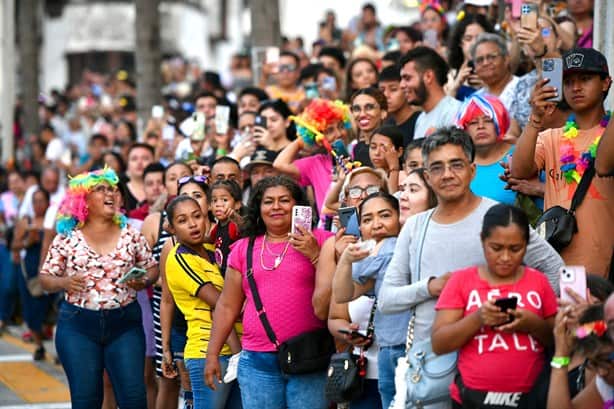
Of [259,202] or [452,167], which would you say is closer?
[452,167]

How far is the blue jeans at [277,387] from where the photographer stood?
26.1ft

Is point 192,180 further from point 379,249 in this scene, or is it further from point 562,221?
point 562,221

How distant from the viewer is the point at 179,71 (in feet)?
92.5

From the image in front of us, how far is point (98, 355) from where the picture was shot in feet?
30.5

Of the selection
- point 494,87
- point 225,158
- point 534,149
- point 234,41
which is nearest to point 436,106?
point 494,87

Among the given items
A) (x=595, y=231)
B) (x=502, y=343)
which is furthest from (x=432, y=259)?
(x=595, y=231)

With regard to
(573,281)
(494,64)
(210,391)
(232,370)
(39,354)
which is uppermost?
(494,64)

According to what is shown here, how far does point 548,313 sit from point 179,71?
74.4 ft

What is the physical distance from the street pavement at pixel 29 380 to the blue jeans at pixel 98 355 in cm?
299

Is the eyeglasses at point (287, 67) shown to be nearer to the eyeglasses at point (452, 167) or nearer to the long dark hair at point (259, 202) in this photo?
the long dark hair at point (259, 202)

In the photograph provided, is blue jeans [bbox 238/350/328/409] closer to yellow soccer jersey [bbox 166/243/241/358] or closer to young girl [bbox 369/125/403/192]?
yellow soccer jersey [bbox 166/243/241/358]

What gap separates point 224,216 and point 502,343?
3599mm

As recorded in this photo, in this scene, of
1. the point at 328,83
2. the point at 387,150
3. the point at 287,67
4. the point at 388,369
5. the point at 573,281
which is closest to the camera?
the point at 573,281

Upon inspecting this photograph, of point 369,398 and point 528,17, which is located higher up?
point 528,17
